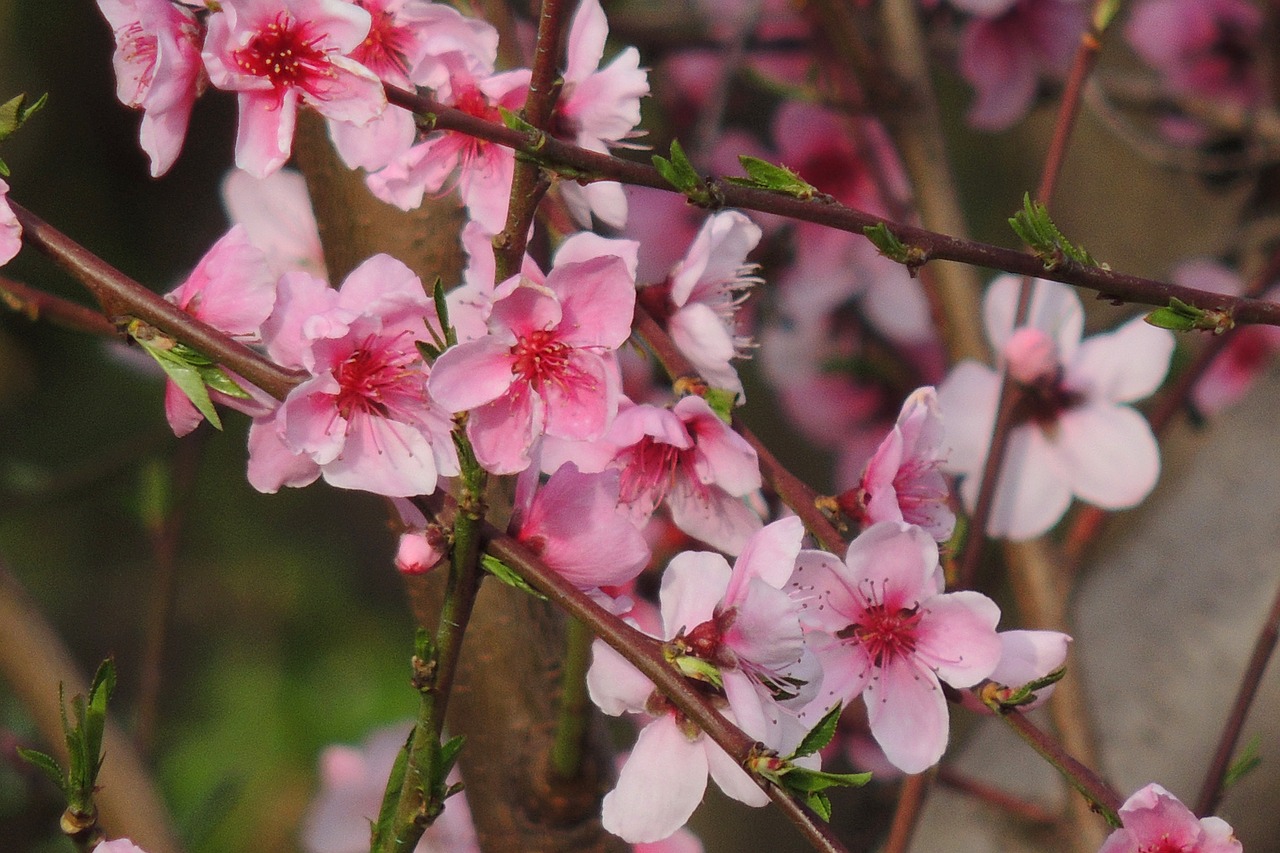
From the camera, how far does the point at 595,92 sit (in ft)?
1.62

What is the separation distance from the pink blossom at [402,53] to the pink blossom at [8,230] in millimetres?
117

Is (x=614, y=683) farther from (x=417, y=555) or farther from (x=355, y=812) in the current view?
(x=355, y=812)

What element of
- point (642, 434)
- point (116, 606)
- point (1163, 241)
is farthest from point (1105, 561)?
point (116, 606)

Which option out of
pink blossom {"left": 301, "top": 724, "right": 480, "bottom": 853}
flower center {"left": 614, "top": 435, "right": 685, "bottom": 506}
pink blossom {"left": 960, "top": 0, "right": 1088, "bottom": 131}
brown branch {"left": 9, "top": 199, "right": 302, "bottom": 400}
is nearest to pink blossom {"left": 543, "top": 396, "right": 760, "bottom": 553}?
flower center {"left": 614, "top": 435, "right": 685, "bottom": 506}

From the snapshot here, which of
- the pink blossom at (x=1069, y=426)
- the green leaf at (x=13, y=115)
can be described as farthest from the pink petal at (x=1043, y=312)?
the green leaf at (x=13, y=115)

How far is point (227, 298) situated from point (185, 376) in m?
0.05

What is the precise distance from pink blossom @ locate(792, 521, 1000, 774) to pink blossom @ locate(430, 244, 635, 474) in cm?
10

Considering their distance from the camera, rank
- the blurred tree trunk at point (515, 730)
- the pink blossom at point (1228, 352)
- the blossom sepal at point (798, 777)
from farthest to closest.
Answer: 1. the pink blossom at point (1228, 352)
2. the blurred tree trunk at point (515, 730)
3. the blossom sepal at point (798, 777)

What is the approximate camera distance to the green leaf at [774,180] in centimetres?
41

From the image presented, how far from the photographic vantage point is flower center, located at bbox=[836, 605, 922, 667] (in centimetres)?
43

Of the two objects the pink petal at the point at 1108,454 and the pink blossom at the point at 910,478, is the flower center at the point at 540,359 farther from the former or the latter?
the pink petal at the point at 1108,454

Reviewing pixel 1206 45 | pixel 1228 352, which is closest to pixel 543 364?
pixel 1228 352

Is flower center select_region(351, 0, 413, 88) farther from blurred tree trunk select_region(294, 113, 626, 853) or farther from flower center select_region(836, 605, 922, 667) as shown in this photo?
flower center select_region(836, 605, 922, 667)

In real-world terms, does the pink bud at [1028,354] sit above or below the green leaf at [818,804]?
below
